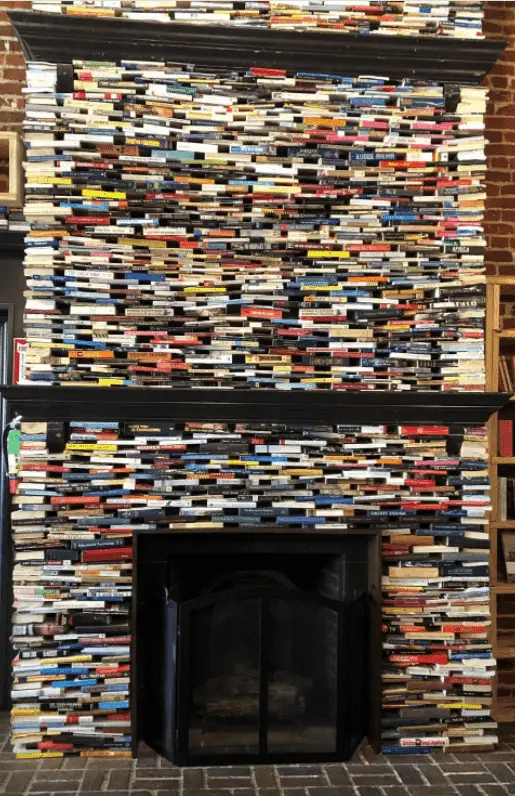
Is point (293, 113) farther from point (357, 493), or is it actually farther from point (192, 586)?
point (192, 586)

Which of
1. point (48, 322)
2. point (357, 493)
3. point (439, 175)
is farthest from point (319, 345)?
point (48, 322)

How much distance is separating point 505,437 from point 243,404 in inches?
56.6

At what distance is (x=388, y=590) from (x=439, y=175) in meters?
1.92

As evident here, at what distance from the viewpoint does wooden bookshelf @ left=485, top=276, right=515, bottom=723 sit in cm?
373

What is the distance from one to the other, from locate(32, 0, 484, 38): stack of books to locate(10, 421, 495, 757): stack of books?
1817 millimetres

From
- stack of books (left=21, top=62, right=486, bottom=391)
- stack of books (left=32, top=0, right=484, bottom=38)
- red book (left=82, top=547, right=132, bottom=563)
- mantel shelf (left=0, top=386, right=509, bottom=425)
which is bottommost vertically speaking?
red book (left=82, top=547, right=132, bottom=563)

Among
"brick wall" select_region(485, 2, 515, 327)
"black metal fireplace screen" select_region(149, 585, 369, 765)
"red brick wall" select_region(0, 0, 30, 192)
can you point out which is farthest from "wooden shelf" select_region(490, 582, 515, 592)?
"red brick wall" select_region(0, 0, 30, 192)

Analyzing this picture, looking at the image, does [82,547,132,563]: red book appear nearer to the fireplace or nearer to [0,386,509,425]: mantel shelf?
the fireplace

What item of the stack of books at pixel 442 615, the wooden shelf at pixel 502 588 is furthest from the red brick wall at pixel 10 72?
the wooden shelf at pixel 502 588

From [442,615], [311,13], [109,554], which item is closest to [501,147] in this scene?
[311,13]

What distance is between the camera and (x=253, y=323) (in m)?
3.39

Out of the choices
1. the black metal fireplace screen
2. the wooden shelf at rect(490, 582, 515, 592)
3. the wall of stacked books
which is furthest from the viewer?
the wooden shelf at rect(490, 582, 515, 592)

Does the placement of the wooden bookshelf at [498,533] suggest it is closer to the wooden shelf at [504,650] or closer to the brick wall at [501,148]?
the wooden shelf at [504,650]

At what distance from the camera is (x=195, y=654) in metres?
3.19
